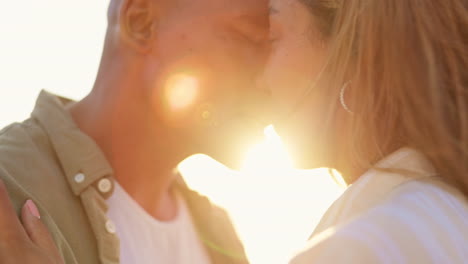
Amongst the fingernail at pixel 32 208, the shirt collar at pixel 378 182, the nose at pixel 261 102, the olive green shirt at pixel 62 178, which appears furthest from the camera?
the nose at pixel 261 102

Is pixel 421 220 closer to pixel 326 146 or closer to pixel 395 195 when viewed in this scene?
pixel 395 195

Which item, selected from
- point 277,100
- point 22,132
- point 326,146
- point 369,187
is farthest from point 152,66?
point 369,187

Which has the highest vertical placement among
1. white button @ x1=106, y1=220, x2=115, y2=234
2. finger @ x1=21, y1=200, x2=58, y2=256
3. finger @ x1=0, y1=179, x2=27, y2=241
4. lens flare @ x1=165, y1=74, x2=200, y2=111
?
lens flare @ x1=165, y1=74, x2=200, y2=111

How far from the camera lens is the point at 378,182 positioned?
1.98 metres

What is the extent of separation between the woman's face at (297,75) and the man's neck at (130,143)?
106cm

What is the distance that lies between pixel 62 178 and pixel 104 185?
233 millimetres

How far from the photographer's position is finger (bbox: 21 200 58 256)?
2.69 metres

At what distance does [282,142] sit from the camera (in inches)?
112

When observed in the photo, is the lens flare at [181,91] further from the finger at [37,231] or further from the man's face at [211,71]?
the finger at [37,231]

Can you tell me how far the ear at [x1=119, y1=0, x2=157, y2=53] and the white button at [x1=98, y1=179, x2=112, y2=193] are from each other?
0.76 metres

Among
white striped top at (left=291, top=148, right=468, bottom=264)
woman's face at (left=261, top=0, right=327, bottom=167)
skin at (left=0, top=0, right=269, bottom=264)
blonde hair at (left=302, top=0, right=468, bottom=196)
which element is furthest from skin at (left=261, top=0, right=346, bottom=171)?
skin at (left=0, top=0, right=269, bottom=264)

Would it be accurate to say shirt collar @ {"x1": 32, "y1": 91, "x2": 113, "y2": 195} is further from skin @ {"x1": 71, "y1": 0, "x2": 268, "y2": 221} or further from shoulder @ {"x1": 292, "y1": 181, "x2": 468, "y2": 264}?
shoulder @ {"x1": 292, "y1": 181, "x2": 468, "y2": 264}

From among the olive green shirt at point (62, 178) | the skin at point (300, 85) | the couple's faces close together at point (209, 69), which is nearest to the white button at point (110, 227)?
the olive green shirt at point (62, 178)

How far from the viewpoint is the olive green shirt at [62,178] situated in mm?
3010
